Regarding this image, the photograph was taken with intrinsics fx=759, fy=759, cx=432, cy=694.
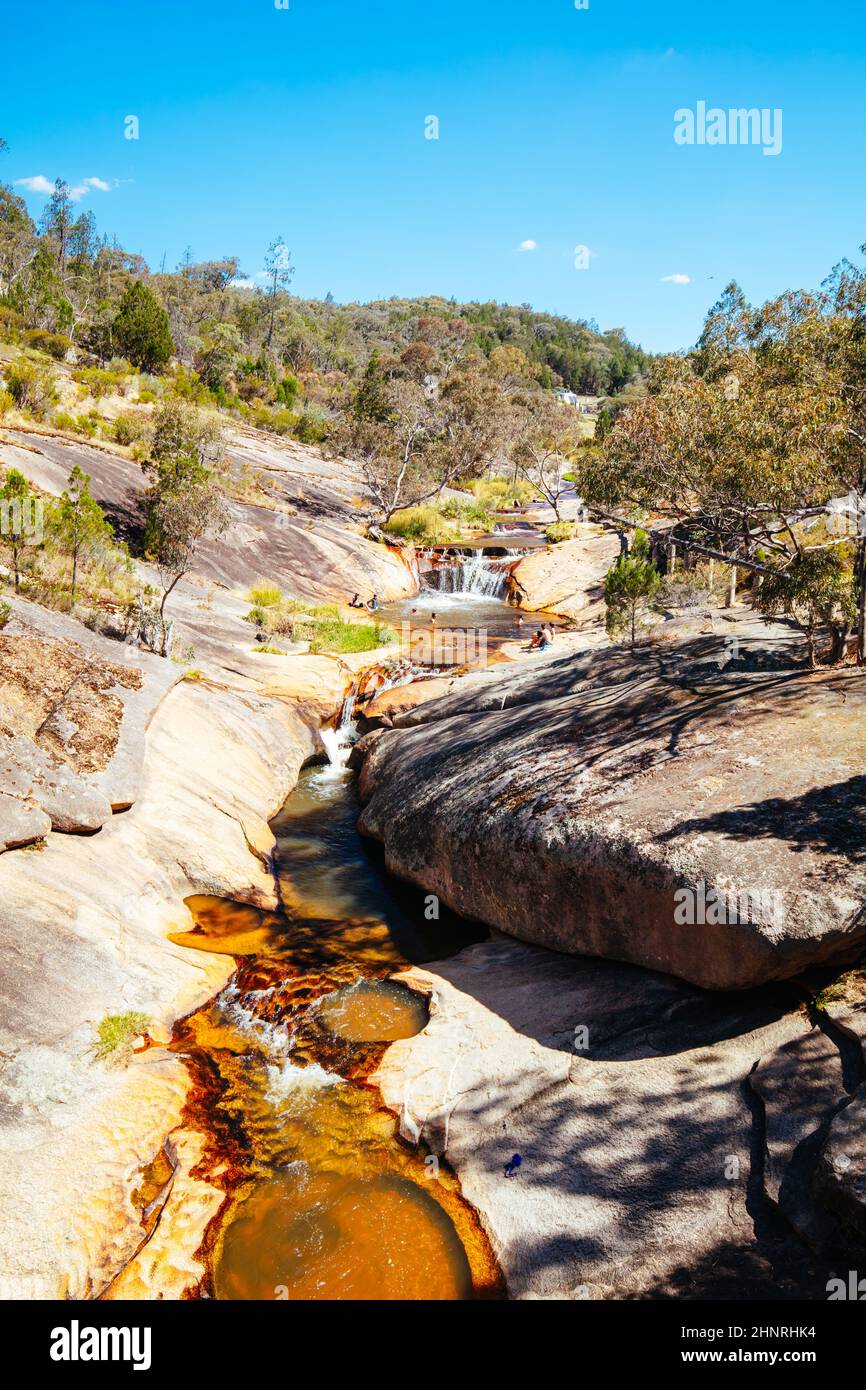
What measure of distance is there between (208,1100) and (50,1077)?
1.63 metres

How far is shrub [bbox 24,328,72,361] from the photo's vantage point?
46.2m

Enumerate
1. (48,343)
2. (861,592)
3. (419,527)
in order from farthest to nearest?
(48,343) < (419,527) < (861,592)

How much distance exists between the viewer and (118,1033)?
8398mm

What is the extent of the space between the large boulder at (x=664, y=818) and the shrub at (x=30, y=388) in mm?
26198

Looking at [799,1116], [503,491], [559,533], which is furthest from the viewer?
[503,491]

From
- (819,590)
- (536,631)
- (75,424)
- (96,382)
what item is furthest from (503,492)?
(819,590)

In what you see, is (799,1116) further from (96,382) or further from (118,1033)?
(96,382)

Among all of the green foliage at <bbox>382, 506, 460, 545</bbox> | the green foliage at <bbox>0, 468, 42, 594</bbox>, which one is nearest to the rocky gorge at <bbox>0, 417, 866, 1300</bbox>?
the green foliage at <bbox>0, 468, 42, 594</bbox>

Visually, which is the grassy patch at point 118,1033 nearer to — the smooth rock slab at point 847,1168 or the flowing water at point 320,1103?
the flowing water at point 320,1103

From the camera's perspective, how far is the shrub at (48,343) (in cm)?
4622

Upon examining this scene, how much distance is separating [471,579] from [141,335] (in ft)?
105

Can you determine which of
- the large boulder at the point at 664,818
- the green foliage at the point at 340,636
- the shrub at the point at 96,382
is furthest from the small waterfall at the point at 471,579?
the large boulder at the point at 664,818

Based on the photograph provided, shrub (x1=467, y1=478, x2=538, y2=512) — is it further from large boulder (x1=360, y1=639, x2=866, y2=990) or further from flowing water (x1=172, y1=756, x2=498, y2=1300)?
flowing water (x1=172, y1=756, x2=498, y2=1300)
